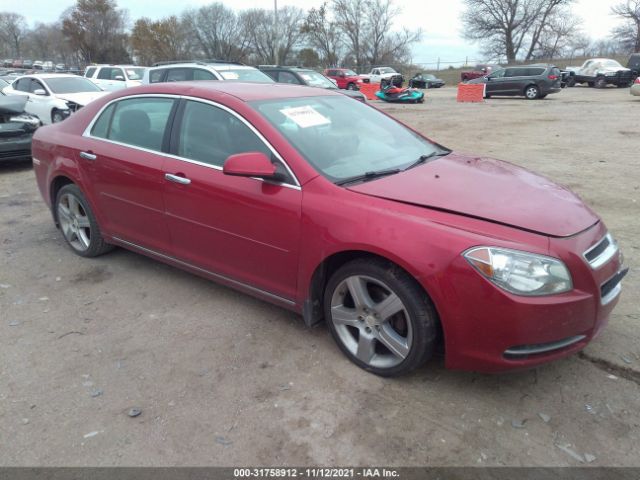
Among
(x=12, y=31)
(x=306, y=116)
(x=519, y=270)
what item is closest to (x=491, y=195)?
(x=519, y=270)

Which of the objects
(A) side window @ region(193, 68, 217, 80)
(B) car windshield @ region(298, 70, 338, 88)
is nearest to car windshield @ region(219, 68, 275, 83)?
(A) side window @ region(193, 68, 217, 80)

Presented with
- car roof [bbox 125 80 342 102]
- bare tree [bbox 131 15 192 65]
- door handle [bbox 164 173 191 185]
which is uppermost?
bare tree [bbox 131 15 192 65]

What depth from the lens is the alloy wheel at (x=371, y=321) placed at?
271 centimetres

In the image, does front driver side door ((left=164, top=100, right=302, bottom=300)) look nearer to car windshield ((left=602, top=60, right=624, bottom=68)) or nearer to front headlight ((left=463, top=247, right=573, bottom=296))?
front headlight ((left=463, top=247, right=573, bottom=296))

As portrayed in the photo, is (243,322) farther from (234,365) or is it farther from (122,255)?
(122,255)

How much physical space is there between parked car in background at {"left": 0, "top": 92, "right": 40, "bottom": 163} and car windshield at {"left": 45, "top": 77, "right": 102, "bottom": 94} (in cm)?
428

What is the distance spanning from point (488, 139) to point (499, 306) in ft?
31.7

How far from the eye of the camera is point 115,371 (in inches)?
117

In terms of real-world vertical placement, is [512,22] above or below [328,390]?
above

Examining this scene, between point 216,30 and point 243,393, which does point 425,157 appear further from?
point 216,30

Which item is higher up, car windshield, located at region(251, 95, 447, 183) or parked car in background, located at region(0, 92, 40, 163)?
car windshield, located at region(251, 95, 447, 183)

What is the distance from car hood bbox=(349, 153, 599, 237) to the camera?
100 inches

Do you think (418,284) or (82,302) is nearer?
(418,284)

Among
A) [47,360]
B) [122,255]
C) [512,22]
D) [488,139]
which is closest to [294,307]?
[47,360]
